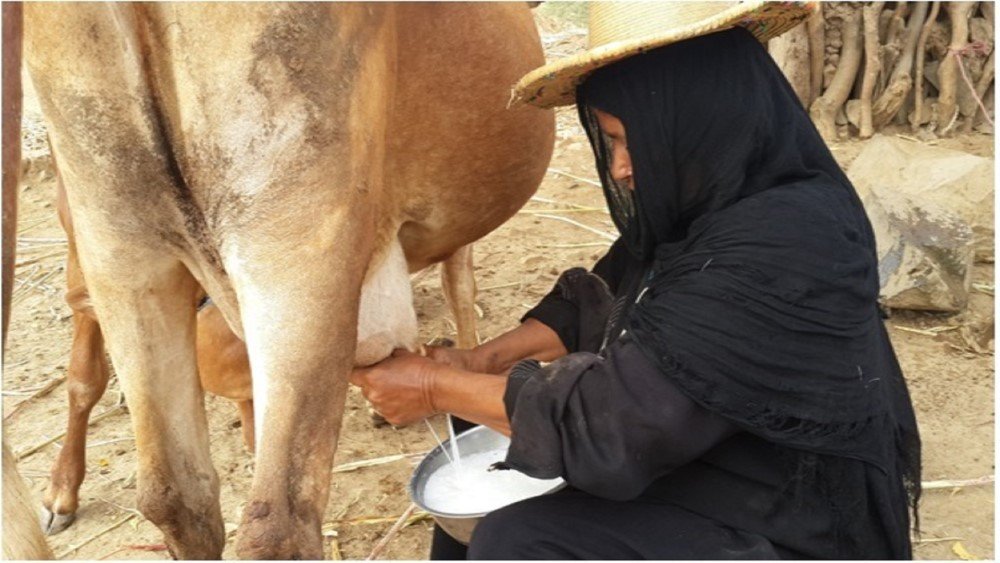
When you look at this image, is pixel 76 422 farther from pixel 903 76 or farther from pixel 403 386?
pixel 903 76

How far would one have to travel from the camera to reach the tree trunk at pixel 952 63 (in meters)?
6.06

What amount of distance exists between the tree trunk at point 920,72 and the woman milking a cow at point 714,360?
453 cm

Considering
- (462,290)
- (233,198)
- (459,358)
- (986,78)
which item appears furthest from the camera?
(986,78)

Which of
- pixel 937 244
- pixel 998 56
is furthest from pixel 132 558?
pixel 998 56

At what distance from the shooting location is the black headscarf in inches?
76.5

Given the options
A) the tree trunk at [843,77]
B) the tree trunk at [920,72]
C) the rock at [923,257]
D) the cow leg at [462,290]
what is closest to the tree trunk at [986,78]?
the tree trunk at [920,72]

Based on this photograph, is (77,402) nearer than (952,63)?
Yes

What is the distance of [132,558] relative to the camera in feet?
10.7

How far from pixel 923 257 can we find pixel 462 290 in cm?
196

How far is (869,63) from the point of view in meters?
6.18

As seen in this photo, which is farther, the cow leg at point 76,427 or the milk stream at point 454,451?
the cow leg at point 76,427

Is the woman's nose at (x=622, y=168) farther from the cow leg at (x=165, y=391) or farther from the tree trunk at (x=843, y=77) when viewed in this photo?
the tree trunk at (x=843, y=77)

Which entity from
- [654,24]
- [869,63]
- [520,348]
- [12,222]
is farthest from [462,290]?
[869,63]

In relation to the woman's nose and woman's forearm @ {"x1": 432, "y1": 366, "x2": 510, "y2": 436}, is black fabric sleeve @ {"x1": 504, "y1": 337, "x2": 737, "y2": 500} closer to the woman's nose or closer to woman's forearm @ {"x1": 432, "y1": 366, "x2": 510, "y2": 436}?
woman's forearm @ {"x1": 432, "y1": 366, "x2": 510, "y2": 436}
